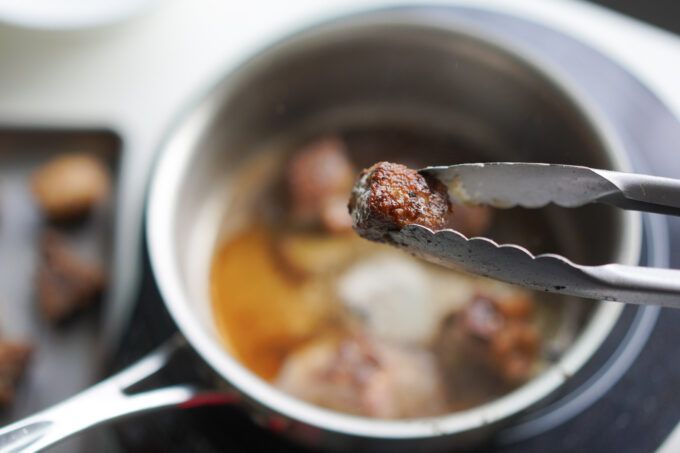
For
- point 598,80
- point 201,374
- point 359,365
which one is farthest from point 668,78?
point 201,374

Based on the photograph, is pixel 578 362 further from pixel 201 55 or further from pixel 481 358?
pixel 201 55

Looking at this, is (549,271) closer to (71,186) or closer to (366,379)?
(366,379)

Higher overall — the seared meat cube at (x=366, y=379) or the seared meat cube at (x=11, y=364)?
the seared meat cube at (x=366, y=379)

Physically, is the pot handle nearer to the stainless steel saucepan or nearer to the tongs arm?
the stainless steel saucepan

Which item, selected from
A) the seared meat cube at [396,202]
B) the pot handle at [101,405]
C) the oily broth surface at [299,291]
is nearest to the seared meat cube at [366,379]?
the oily broth surface at [299,291]

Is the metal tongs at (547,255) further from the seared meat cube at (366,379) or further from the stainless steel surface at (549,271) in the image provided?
the seared meat cube at (366,379)

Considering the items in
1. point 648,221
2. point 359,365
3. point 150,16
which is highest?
point 150,16
